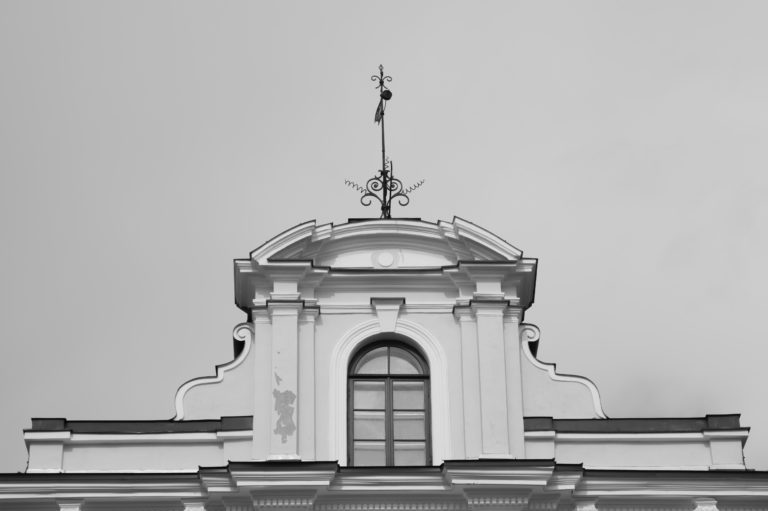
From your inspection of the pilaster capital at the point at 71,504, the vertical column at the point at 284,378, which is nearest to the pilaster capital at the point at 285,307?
the vertical column at the point at 284,378

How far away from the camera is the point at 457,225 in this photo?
1014 inches

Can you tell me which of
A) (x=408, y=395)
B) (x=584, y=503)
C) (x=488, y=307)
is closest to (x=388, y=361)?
(x=408, y=395)

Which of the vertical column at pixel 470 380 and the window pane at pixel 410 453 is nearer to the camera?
Result: the vertical column at pixel 470 380

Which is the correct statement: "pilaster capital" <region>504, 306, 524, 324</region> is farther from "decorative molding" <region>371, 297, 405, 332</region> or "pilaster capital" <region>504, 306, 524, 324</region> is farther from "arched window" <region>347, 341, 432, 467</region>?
"decorative molding" <region>371, 297, 405, 332</region>

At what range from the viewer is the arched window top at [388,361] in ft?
83.1

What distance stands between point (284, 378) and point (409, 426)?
1786 millimetres

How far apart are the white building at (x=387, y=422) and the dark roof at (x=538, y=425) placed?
0.02 metres

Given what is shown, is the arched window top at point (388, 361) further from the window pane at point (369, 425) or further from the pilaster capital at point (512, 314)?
the pilaster capital at point (512, 314)

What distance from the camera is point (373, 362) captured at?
25453 mm

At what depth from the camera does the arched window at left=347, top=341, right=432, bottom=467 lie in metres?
24.6

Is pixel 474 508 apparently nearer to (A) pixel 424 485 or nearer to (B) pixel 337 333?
(A) pixel 424 485

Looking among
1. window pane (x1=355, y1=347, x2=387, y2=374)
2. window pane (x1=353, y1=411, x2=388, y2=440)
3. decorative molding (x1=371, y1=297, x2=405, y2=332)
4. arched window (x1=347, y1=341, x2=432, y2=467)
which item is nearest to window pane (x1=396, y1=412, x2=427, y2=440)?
arched window (x1=347, y1=341, x2=432, y2=467)

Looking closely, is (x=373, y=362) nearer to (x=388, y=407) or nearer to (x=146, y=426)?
(x=388, y=407)

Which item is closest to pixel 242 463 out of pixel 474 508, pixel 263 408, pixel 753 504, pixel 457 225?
pixel 263 408
